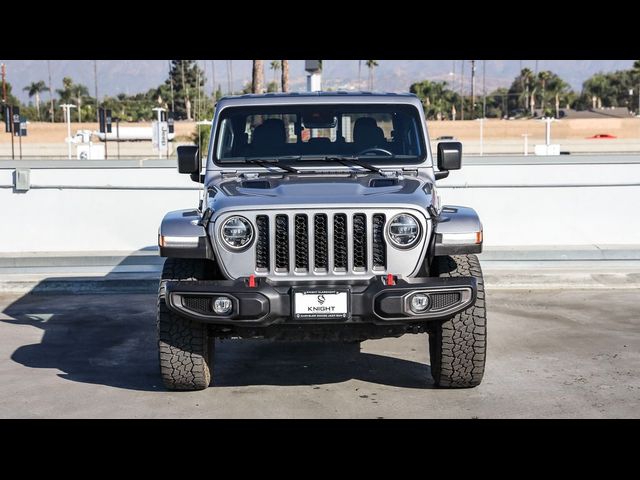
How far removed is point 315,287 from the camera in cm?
638

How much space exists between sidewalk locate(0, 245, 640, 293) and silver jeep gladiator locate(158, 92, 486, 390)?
4582mm

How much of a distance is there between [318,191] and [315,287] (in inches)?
29.6

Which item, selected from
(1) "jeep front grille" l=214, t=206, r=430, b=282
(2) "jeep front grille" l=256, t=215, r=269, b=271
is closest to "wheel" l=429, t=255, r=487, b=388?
(1) "jeep front grille" l=214, t=206, r=430, b=282

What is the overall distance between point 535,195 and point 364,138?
19.8ft

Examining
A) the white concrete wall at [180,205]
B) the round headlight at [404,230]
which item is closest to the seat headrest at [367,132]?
the round headlight at [404,230]

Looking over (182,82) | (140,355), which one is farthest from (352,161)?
(182,82)

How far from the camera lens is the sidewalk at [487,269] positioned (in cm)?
1159

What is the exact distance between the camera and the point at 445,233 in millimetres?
6625

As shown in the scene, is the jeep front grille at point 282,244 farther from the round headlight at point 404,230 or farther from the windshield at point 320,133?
the windshield at point 320,133

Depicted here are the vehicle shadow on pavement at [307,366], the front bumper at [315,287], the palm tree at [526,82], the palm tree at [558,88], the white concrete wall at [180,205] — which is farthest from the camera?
the palm tree at [526,82]

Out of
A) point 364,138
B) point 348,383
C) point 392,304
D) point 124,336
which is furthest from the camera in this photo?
point 124,336

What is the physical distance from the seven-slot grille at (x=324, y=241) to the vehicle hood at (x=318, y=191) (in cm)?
10
